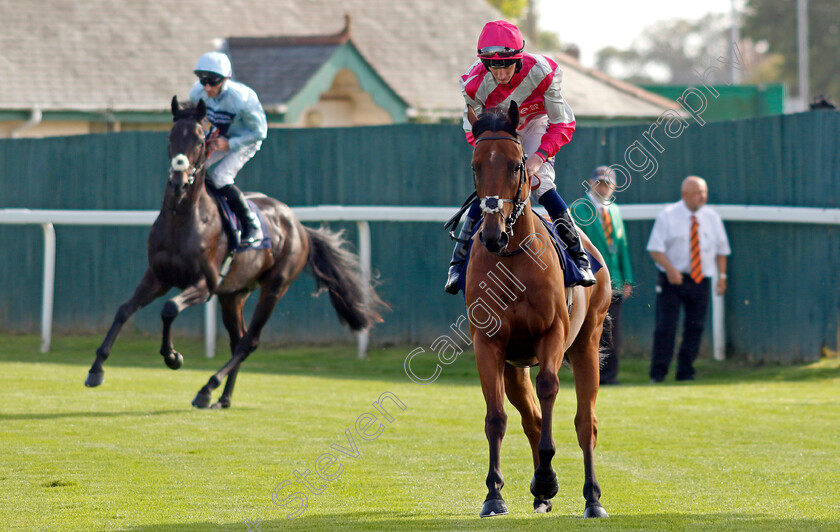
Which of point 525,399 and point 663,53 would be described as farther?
point 663,53

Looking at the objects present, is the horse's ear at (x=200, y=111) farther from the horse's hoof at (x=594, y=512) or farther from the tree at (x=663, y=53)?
the tree at (x=663, y=53)

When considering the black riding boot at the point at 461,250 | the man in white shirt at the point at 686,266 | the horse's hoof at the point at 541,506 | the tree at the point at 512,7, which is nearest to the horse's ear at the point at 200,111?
the black riding boot at the point at 461,250

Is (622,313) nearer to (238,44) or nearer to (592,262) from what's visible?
(592,262)

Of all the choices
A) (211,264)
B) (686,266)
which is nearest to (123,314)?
(211,264)

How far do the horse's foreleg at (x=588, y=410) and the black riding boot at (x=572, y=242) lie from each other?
43 cm

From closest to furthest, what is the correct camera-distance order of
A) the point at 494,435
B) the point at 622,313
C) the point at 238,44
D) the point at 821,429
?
the point at 494,435, the point at 821,429, the point at 622,313, the point at 238,44

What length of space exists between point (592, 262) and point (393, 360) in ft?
20.8

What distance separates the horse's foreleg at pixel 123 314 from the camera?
8836 mm

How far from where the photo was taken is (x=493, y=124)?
223 inches

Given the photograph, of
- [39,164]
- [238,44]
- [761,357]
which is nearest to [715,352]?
[761,357]

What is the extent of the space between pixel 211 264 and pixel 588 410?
14.2 feet

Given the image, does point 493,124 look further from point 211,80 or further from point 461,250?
point 211,80

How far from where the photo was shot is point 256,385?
10945 mm

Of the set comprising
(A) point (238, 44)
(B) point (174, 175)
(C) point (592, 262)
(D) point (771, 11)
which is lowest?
(C) point (592, 262)
